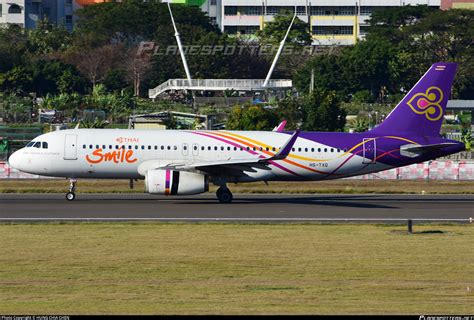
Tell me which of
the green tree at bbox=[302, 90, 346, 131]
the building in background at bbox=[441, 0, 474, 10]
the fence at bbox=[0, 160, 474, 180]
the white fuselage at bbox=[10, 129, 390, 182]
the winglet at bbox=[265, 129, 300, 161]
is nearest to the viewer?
the winglet at bbox=[265, 129, 300, 161]

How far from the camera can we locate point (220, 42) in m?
160

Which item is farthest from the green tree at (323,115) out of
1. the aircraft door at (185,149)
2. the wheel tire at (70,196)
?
the wheel tire at (70,196)

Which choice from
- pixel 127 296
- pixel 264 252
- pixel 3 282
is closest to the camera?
pixel 127 296

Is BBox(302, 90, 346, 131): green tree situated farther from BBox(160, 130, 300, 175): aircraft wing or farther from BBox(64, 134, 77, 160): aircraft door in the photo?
BBox(64, 134, 77, 160): aircraft door

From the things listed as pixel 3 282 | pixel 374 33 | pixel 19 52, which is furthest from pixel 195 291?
pixel 374 33

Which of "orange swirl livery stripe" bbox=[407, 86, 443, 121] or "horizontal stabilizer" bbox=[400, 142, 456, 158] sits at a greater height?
"orange swirl livery stripe" bbox=[407, 86, 443, 121]

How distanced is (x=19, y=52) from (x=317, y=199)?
109 metres

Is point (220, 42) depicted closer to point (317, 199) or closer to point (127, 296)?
point (317, 199)

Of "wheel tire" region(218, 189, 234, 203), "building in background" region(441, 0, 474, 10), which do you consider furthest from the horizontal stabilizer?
"building in background" region(441, 0, 474, 10)

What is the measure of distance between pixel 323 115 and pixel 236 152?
1877 inches

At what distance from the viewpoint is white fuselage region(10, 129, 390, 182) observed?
49438mm

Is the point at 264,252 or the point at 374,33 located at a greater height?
the point at 374,33

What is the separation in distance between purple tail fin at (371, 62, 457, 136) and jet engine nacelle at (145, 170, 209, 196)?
9.38 metres

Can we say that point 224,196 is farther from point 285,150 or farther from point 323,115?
point 323,115
